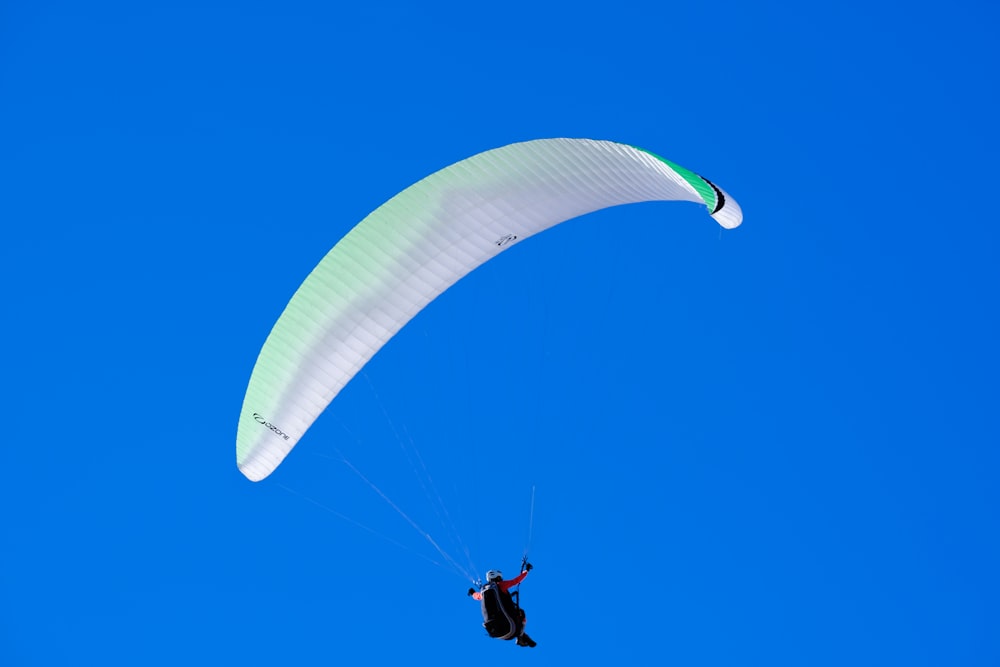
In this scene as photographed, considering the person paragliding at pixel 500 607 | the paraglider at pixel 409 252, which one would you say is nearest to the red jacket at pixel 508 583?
the person paragliding at pixel 500 607

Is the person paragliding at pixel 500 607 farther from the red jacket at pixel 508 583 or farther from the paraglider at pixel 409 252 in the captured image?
the paraglider at pixel 409 252

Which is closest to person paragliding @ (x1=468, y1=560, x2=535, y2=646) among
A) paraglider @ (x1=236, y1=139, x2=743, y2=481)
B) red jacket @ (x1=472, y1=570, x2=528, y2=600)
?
red jacket @ (x1=472, y1=570, x2=528, y2=600)

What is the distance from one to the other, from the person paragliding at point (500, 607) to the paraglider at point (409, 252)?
4.02 meters

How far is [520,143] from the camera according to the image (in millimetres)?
21078

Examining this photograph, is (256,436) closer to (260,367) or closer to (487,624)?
(260,367)

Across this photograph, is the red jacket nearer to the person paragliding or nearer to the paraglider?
the person paragliding

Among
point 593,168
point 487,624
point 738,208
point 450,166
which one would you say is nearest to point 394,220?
point 450,166

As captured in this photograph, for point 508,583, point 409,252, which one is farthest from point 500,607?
point 409,252

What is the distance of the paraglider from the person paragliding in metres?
4.02

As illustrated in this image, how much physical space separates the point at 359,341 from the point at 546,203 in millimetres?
3711

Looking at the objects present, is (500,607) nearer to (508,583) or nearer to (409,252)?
(508,583)

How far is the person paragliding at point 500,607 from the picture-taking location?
902 inches

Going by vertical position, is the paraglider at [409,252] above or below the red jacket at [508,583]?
above

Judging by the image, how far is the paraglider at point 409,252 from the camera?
2130 centimetres
